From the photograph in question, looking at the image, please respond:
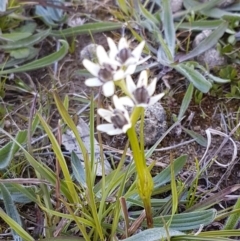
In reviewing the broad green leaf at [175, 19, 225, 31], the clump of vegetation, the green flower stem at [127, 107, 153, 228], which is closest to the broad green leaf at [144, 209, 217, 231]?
the clump of vegetation

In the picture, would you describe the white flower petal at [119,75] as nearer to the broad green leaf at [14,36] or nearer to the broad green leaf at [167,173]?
the broad green leaf at [167,173]

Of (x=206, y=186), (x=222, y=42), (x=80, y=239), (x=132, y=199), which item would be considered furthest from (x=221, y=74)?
(x=80, y=239)

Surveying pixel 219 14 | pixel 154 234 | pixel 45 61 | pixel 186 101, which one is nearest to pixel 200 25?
pixel 219 14

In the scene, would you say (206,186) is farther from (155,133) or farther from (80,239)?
(80,239)

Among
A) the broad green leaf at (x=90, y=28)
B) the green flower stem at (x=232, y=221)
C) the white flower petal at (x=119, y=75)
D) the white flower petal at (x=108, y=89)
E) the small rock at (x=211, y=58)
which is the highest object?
the white flower petal at (x=119, y=75)

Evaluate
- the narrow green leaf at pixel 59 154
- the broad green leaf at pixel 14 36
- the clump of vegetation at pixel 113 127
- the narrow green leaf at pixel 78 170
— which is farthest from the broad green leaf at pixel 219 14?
the narrow green leaf at pixel 59 154

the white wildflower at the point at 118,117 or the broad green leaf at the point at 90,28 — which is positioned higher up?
the white wildflower at the point at 118,117

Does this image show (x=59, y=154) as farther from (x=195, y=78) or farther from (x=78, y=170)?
(x=195, y=78)
